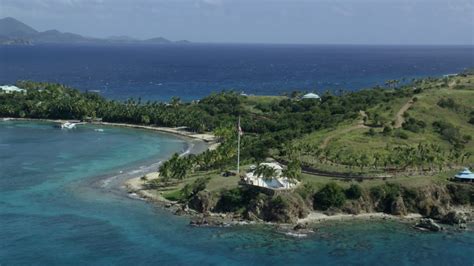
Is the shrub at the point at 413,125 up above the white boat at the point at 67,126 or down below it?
above

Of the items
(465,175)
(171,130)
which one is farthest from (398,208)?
(171,130)

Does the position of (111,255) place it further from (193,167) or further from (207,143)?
(207,143)

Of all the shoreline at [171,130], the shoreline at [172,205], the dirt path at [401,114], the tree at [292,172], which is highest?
the dirt path at [401,114]

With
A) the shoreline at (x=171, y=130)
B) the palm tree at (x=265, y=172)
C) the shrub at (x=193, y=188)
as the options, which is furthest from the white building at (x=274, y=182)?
the shoreline at (x=171, y=130)

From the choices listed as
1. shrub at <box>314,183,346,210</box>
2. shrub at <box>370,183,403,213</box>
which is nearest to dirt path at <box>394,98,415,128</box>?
shrub at <box>370,183,403,213</box>

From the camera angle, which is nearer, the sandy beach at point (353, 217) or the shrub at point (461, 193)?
the sandy beach at point (353, 217)

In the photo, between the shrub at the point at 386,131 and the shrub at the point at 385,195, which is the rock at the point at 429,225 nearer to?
the shrub at the point at 385,195

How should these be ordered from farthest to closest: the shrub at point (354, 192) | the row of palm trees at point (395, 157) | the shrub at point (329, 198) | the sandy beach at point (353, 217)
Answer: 1. the row of palm trees at point (395, 157)
2. the shrub at point (354, 192)
3. the shrub at point (329, 198)
4. the sandy beach at point (353, 217)

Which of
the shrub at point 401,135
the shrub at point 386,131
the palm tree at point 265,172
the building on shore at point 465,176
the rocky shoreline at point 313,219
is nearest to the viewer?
the rocky shoreline at point 313,219
